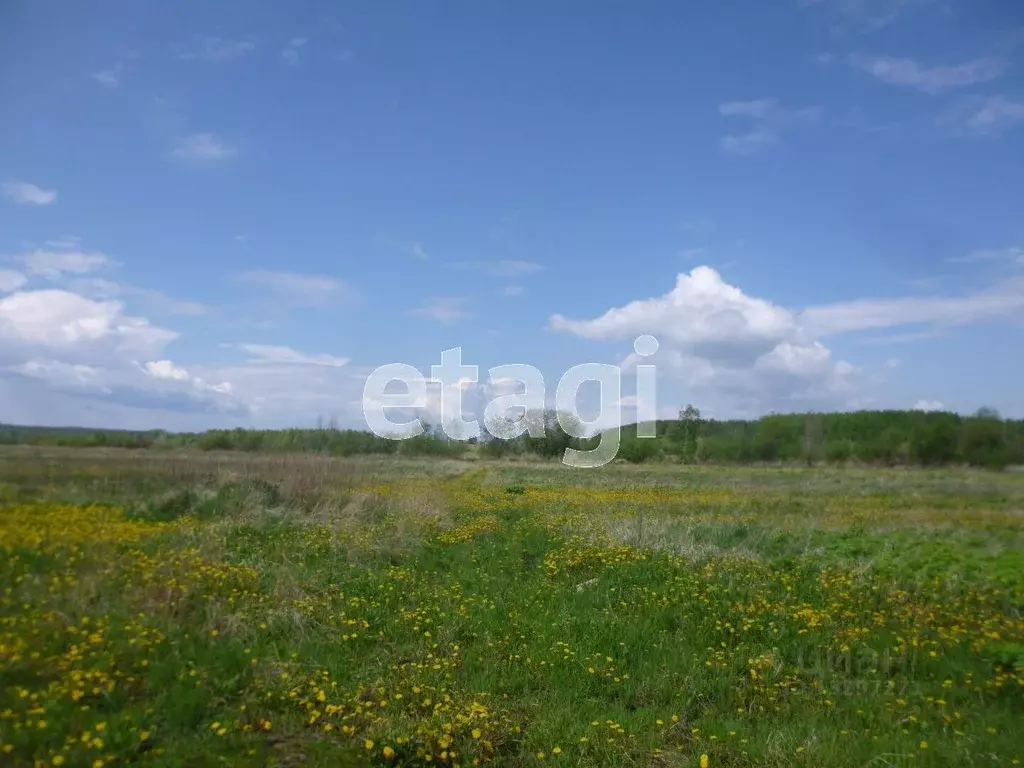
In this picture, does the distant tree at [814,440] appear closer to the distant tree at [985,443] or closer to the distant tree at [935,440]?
the distant tree at [935,440]

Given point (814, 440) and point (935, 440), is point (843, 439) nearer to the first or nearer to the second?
point (814, 440)

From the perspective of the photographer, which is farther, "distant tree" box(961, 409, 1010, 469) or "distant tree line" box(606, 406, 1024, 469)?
"distant tree line" box(606, 406, 1024, 469)

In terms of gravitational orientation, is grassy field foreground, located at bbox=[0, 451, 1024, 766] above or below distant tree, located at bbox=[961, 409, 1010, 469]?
below

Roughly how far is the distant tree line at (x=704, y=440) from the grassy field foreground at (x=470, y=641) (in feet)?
7.13

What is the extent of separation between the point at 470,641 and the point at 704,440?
5789cm

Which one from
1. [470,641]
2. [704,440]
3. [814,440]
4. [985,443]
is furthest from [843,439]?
[470,641]

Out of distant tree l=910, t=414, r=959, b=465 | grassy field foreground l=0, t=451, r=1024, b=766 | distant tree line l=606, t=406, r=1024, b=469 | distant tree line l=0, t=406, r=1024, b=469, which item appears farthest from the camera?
distant tree l=910, t=414, r=959, b=465

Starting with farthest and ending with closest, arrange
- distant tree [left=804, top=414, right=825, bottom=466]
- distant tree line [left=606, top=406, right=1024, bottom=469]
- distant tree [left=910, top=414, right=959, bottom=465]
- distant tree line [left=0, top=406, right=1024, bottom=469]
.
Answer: distant tree [left=804, top=414, right=825, bottom=466]
distant tree [left=910, top=414, right=959, bottom=465]
distant tree line [left=606, top=406, right=1024, bottom=469]
distant tree line [left=0, top=406, right=1024, bottom=469]

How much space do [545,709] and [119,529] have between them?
20.9 feet

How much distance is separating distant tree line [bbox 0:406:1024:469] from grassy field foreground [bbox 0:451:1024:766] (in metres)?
2.17

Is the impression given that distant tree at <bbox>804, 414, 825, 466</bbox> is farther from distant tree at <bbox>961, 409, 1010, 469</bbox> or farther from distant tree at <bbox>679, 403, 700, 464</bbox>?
distant tree at <bbox>961, 409, 1010, 469</bbox>

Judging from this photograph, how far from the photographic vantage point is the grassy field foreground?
4.63 m

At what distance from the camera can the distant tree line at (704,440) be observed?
18220mm

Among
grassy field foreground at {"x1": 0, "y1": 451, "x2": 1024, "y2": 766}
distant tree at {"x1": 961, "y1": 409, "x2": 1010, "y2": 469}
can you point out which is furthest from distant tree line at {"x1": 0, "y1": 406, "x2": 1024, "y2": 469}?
grassy field foreground at {"x1": 0, "y1": 451, "x2": 1024, "y2": 766}
